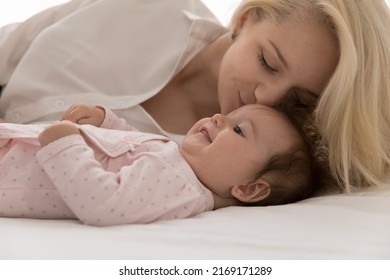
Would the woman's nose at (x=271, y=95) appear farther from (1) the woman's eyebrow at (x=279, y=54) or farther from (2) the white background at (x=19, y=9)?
(2) the white background at (x=19, y=9)

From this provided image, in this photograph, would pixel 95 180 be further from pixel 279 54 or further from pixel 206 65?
pixel 206 65

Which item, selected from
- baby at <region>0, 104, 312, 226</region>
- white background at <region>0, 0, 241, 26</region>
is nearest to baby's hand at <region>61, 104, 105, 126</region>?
baby at <region>0, 104, 312, 226</region>

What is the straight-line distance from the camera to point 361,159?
1530mm

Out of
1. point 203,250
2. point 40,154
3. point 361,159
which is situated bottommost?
point 361,159

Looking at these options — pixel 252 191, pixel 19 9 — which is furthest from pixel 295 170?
pixel 19 9

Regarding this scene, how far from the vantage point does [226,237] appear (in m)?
1.09

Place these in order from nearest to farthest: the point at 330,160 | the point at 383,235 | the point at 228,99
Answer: the point at 383,235 → the point at 330,160 → the point at 228,99

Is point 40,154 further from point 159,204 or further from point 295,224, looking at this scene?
point 295,224

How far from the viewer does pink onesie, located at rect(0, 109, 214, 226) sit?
1154 mm

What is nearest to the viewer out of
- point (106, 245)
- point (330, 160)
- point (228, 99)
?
point (106, 245)

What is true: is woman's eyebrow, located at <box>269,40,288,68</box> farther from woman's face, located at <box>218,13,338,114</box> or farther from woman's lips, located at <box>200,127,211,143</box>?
woman's lips, located at <box>200,127,211,143</box>

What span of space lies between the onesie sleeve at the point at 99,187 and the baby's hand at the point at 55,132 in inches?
0.6

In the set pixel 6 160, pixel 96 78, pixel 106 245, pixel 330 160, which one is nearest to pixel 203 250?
pixel 106 245

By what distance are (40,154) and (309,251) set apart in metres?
0.51
